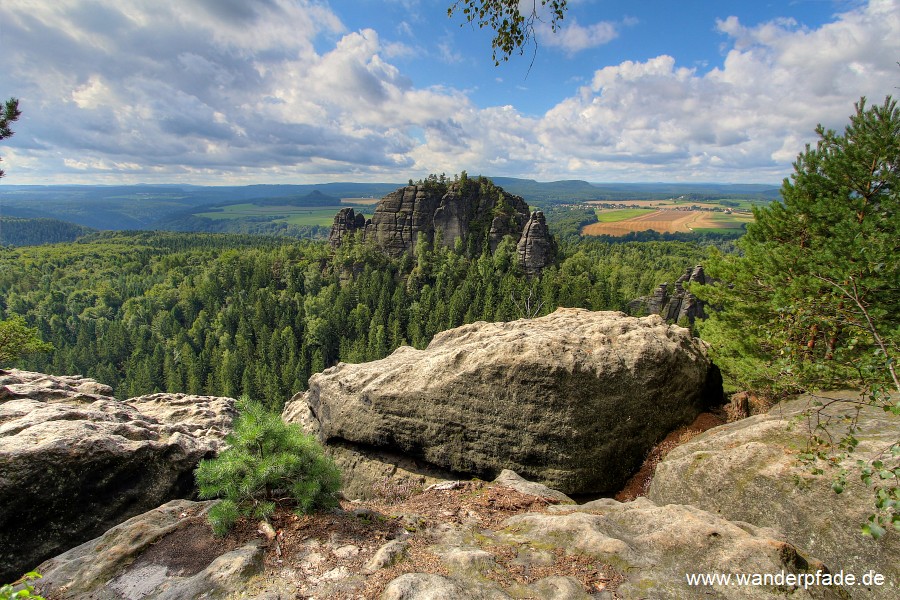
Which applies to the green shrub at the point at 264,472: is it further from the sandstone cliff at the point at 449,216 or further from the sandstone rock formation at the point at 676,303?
the sandstone cliff at the point at 449,216

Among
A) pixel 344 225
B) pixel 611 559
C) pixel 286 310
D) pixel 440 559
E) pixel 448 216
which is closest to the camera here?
pixel 611 559

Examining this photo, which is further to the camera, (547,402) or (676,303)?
(676,303)

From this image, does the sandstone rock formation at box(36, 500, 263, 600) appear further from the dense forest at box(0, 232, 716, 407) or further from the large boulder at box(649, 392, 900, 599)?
the dense forest at box(0, 232, 716, 407)

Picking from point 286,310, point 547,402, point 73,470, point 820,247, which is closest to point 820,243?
point 820,247

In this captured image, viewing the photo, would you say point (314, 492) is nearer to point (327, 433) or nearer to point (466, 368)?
point (466, 368)

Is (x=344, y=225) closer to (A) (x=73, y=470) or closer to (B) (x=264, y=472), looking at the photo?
(A) (x=73, y=470)

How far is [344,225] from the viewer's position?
9331 centimetres

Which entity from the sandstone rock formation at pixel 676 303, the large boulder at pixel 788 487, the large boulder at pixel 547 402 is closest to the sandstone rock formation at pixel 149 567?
the large boulder at pixel 547 402

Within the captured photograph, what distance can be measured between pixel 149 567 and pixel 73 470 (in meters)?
4.28

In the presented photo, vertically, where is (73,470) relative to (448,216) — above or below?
below

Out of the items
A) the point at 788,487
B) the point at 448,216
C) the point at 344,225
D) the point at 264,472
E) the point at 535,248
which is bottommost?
the point at 788,487

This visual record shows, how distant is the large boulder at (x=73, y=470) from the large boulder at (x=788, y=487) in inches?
526

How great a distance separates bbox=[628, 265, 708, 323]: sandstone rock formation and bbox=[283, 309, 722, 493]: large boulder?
5519cm

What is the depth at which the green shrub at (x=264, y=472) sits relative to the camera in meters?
7.57
